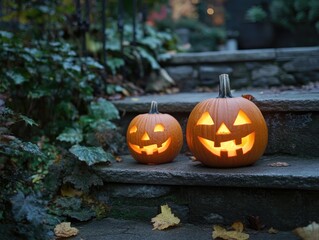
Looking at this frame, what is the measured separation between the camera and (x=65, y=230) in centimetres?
199

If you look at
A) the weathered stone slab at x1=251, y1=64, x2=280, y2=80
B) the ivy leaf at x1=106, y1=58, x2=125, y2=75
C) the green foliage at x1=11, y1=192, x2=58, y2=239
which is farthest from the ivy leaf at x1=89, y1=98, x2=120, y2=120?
the weathered stone slab at x1=251, y1=64, x2=280, y2=80

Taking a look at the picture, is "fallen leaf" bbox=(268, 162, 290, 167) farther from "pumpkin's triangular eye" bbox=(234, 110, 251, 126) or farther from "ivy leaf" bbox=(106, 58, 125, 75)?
"ivy leaf" bbox=(106, 58, 125, 75)

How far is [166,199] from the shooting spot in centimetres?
220

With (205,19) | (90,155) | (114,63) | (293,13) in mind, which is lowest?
(90,155)

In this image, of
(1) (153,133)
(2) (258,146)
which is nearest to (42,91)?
(1) (153,133)

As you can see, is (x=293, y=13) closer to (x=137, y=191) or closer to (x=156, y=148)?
(x=156, y=148)

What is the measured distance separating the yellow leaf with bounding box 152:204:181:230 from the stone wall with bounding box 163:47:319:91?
1.87m

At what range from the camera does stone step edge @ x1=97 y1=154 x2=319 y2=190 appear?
6.28ft

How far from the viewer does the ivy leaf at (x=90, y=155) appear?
2.24m

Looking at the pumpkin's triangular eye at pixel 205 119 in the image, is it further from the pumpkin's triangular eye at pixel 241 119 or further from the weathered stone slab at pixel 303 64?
the weathered stone slab at pixel 303 64

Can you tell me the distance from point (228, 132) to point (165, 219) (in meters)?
0.53

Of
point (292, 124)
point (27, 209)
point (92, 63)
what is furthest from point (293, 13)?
Result: point (27, 209)

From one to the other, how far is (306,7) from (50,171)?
14.1 feet

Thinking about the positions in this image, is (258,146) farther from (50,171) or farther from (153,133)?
(50,171)
